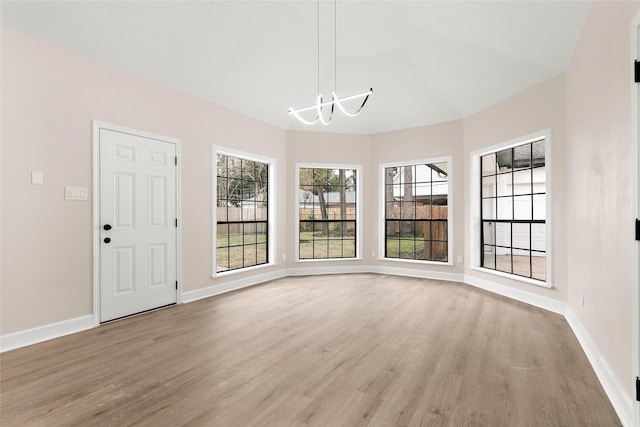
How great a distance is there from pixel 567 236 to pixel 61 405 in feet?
15.9

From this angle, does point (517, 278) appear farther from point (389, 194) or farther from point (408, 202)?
point (389, 194)

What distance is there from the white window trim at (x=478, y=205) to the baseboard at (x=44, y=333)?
5.25 m

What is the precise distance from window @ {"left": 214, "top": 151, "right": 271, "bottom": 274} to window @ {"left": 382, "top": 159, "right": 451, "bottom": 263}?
94.4 inches

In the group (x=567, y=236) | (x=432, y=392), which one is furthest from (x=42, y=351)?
(x=567, y=236)

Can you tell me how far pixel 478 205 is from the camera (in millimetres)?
5246

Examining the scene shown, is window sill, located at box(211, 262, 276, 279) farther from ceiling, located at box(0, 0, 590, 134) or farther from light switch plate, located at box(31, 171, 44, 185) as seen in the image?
ceiling, located at box(0, 0, 590, 134)

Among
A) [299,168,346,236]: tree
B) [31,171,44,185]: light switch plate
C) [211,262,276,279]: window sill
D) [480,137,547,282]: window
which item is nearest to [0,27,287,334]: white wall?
[31,171,44,185]: light switch plate

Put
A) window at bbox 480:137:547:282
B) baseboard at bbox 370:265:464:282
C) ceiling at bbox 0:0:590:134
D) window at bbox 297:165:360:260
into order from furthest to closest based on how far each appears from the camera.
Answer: window at bbox 297:165:360:260, baseboard at bbox 370:265:464:282, window at bbox 480:137:547:282, ceiling at bbox 0:0:590:134

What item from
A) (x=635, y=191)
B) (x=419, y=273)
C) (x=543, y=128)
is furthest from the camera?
(x=419, y=273)

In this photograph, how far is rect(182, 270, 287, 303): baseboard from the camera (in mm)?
4407

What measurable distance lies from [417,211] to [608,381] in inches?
162

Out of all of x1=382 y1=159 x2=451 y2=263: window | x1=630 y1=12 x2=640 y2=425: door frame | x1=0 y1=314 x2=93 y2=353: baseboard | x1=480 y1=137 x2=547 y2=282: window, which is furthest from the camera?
x1=382 y1=159 x2=451 y2=263: window

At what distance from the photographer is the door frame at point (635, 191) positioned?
67.9 inches

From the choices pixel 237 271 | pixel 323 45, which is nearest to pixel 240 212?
pixel 237 271
